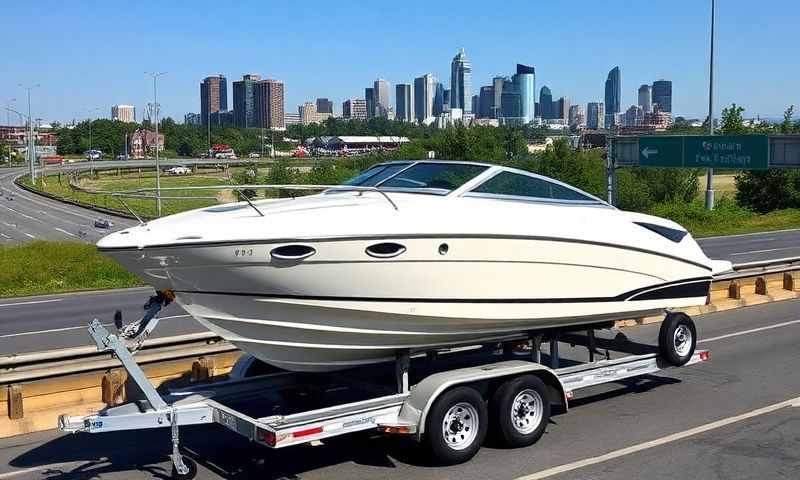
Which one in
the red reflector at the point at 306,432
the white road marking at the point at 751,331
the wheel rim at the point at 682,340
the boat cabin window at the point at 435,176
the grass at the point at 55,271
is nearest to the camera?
the red reflector at the point at 306,432

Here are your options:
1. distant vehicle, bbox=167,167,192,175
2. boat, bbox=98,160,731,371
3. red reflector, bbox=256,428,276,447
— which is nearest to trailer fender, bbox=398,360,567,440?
boat, bbox=98,160,731,371

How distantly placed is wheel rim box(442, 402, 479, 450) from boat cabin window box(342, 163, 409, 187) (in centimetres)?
237

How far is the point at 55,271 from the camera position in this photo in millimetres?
23484

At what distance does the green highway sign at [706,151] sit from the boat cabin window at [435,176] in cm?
3075

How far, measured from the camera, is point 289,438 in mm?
6645

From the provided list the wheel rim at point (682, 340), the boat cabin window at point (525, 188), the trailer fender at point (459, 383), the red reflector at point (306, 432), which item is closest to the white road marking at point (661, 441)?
the trailer fender at point (459, 383)

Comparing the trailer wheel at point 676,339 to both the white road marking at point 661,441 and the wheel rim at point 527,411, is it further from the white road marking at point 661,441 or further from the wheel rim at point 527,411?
the wheel rim at point 527,411

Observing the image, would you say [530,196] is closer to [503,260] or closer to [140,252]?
[503,260]

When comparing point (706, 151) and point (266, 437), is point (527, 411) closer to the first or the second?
point (266, 437)

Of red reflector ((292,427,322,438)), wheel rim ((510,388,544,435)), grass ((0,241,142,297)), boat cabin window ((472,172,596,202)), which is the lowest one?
grass ((0,241,142,297))

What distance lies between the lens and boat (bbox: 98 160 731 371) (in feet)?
22.6

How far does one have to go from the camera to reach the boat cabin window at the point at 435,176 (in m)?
8.23

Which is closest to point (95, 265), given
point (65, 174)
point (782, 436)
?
point (782, 436)

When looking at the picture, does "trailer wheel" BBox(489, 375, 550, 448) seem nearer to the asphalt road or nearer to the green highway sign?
the asphalt road
